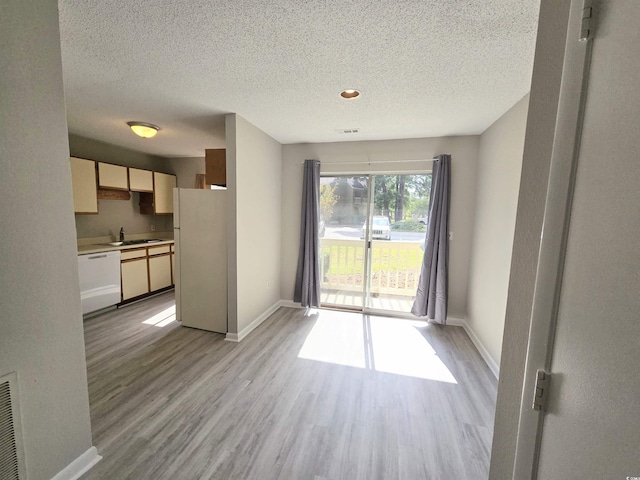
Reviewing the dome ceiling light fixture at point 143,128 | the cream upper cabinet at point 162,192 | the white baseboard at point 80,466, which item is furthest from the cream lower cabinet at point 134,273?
the white baseboard at point 80,466

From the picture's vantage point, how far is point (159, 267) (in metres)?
4.35

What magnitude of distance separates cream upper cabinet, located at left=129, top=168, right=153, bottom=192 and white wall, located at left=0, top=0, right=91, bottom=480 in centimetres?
343

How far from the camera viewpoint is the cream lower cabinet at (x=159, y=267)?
421cm

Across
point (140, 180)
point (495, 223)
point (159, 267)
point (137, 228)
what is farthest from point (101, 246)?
point (495, 223)

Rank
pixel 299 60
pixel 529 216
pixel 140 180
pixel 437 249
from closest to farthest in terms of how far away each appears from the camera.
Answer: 1. pixel 529 216
2. pixel 299 60
3. pixel 437 249
4. pixel 140 180

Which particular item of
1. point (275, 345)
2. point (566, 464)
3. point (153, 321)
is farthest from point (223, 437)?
point (153, 321)

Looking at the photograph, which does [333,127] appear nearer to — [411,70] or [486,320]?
[411,70]

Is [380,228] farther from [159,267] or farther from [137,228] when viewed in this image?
[137,228]

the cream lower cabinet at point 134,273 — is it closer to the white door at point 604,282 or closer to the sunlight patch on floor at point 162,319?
the sunlight patch on floor at point 162,319

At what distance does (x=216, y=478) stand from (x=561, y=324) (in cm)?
177

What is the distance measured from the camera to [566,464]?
643 millimetres

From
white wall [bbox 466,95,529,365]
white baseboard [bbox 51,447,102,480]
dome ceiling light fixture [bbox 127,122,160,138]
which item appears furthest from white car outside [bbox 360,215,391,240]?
white baseboard [bbox 51,447,102,480]

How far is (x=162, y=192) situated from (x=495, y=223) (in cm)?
520

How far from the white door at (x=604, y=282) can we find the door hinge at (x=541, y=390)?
0.03m
